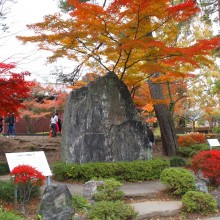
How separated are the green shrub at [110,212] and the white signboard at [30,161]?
135cm

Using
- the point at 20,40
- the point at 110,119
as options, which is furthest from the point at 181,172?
the point at 20,40

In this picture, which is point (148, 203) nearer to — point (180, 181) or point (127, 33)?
point (180, 181)

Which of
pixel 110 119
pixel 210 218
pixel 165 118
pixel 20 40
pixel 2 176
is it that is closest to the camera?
pixel 210 218

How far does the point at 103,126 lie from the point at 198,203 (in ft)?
15.1

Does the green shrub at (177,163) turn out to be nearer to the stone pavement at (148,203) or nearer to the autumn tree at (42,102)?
the stone pavement at (148,203)

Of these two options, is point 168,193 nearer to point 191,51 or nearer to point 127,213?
point 127,213

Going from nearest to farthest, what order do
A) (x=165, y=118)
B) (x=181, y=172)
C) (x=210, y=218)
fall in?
(x=210, y=218), (x=181, y=172), (x=165, y=118)

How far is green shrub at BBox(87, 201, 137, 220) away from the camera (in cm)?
623

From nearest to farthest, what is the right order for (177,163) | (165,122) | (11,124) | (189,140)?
(177,163) < (165,122) < (189,140) < (11,124)

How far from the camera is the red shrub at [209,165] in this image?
355 inches

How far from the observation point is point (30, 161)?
718 cm

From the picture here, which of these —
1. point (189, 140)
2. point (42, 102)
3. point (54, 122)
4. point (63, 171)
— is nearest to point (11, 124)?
point (54, 122)

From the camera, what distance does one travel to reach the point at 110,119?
11.1 meters

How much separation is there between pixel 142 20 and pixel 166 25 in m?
1.67
